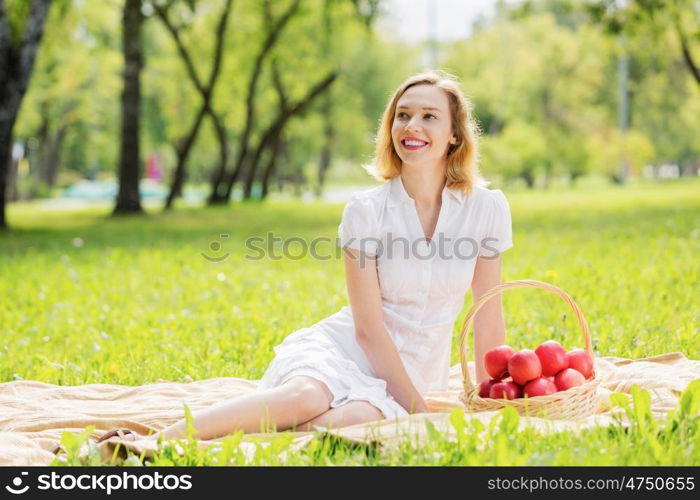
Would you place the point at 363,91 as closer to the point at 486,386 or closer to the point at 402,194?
the point at 402,194

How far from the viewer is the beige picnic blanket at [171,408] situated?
351 centimetres

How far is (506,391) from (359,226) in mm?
1001

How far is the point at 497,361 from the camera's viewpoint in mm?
4129

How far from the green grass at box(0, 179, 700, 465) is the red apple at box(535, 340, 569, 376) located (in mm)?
520

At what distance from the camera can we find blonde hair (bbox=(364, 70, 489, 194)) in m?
4.31

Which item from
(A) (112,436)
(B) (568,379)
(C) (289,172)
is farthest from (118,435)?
(C) (289,172)

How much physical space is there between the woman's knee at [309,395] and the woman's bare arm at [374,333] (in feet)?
1.05

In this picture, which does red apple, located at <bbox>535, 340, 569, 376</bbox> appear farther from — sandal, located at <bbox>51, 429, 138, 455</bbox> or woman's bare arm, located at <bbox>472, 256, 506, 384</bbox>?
sandal, located at <bbox>51, 429, 138, 455</bbox>

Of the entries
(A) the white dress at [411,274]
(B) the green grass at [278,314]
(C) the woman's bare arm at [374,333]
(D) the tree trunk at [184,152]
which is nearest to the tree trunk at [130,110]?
(D) the tree trunk at [184,152]

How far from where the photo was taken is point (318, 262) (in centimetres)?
1143
